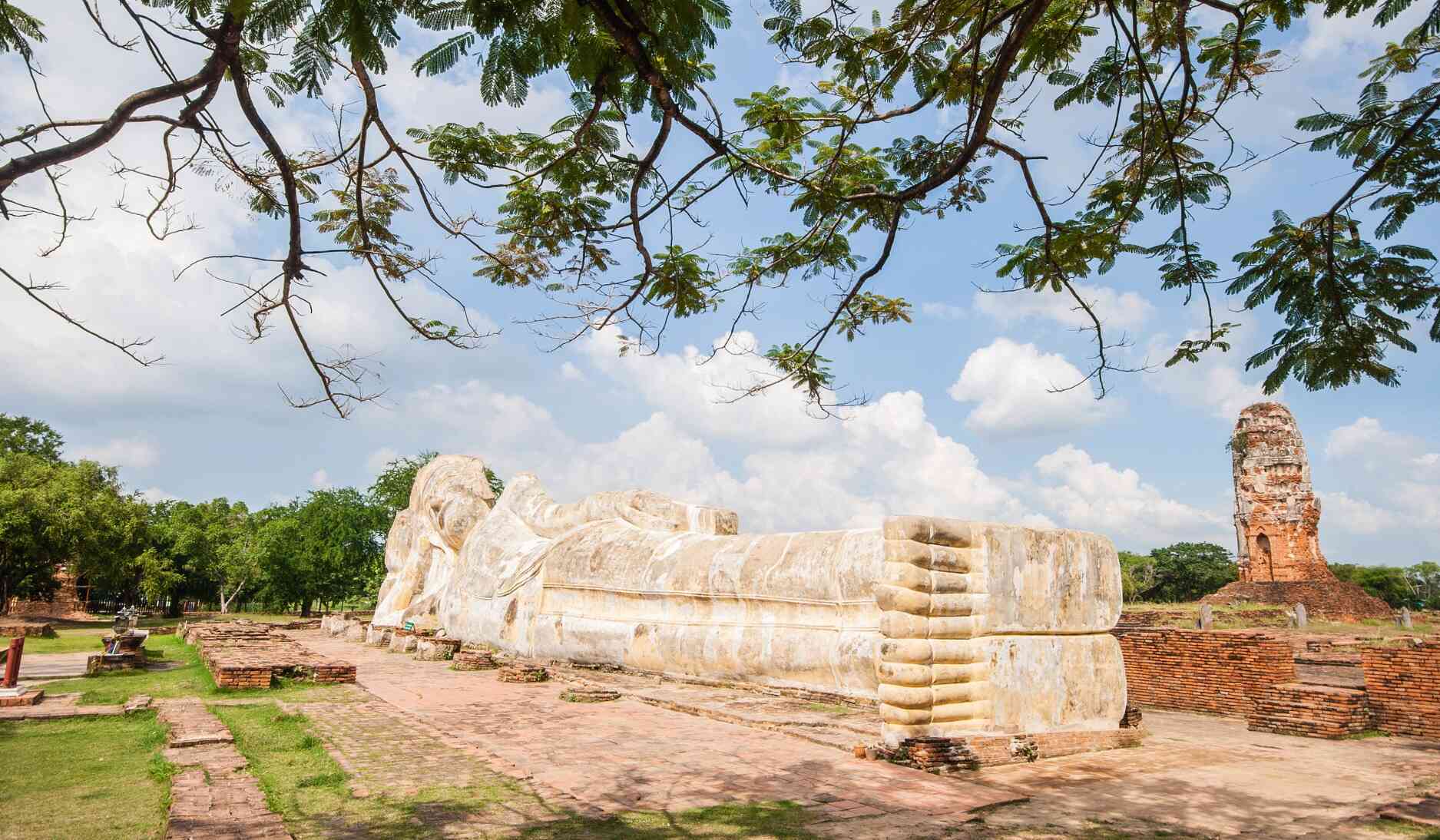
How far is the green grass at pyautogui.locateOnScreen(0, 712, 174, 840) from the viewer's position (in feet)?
13.0

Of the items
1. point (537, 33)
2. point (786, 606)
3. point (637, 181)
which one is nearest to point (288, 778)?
point (637, 181)

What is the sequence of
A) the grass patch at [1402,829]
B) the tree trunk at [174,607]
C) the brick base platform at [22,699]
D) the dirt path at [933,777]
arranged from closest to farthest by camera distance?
the grass patch at [1402,829], the dirt path at [933,777], the brick base platform at [22,699], the tree trunk at [174,607]

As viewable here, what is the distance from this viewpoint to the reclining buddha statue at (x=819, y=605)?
227 inches

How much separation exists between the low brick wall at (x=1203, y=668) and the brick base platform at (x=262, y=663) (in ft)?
26.8

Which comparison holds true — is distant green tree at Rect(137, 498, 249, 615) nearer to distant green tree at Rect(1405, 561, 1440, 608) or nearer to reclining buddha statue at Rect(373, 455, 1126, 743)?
reclining buddha statue at Rect(373, 455, 1126, 743)

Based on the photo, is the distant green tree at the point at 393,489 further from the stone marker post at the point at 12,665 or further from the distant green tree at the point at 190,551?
the stone marker post at the point at 12,665

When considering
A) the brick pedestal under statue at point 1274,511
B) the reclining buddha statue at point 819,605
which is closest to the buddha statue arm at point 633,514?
the reclining buddha statue at point 819,605

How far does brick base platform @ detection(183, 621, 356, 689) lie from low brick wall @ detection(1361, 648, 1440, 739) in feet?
31.4

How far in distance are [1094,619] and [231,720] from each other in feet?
21.4

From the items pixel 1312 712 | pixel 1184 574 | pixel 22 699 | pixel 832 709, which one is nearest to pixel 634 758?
pixel 832 709

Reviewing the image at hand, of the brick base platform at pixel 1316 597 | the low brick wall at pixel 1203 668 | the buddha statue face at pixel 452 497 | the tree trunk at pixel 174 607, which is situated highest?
the buddha statue face at pixel 452 497

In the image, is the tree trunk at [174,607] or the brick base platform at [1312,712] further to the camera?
the tree trunk at [174,607]

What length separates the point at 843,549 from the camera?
8281 mm

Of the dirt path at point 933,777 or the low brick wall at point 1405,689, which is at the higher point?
the low brick wall at point 1405,689
